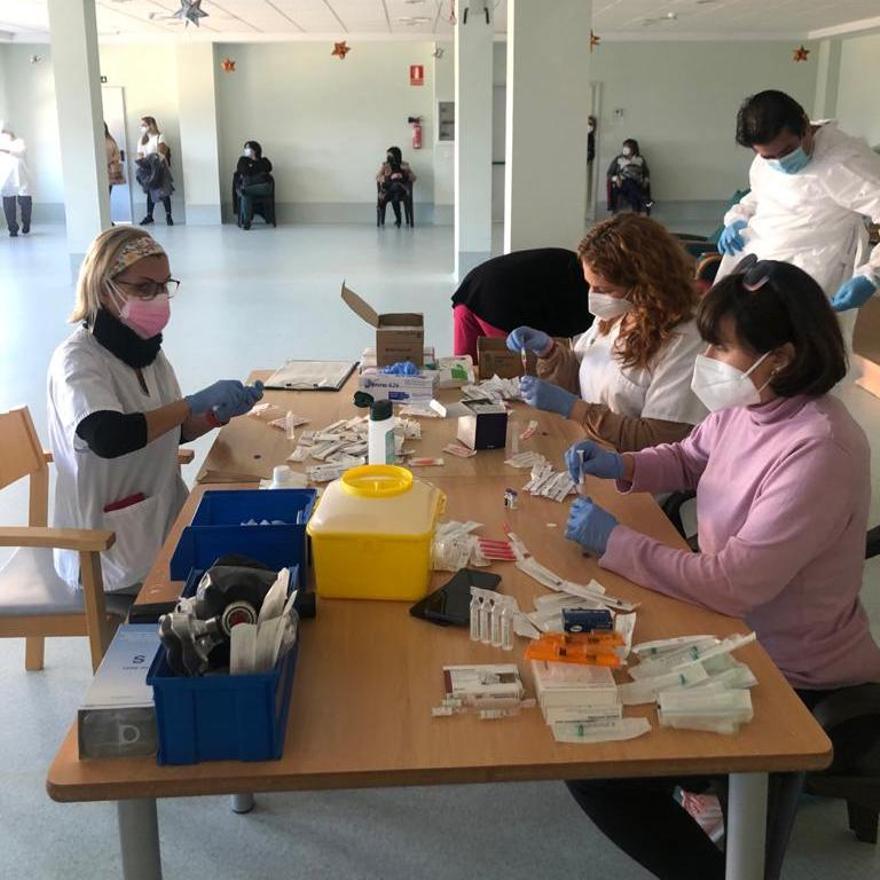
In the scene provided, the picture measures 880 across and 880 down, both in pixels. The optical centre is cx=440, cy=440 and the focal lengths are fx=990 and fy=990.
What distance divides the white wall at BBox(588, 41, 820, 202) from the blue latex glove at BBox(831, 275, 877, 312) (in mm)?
12502

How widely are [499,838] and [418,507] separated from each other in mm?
864

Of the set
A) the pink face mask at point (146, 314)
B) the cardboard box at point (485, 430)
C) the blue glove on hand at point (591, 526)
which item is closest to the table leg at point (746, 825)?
the blue glove on hand at point (591, 526)

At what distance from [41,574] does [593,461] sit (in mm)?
1345

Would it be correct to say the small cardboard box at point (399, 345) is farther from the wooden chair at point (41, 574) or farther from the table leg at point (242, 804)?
the table leg at point (242, 804)

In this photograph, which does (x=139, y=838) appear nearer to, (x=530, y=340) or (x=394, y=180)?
(x=530, y=340)

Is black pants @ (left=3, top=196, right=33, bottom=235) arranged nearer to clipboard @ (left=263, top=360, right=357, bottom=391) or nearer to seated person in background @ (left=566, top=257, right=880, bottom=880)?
clipboard @ (left=263, top=360, right=357, bottom=391)

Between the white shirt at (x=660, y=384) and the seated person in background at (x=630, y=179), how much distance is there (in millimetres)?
12799

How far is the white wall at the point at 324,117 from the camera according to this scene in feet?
50.7

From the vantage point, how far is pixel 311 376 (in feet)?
10.5

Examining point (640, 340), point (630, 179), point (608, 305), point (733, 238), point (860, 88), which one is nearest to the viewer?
point (640, 340)

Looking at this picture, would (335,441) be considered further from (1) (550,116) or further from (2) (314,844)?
(1) (550,116)

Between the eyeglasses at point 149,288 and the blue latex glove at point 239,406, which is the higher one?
the eyeglasses at point 149,288

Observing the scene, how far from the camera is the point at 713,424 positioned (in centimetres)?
209

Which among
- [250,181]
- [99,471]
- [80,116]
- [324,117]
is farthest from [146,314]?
[324,117]
